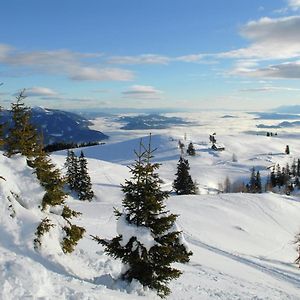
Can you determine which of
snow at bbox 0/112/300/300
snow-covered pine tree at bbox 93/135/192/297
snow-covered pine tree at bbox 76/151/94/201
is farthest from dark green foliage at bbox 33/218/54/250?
snow-covered pine tree at bbox 76/151/94/201

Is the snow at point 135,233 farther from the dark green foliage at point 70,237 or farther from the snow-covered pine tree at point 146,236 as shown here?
the dark green foliage at point 70,237

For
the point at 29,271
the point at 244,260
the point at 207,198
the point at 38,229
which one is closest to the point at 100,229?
the point at 244,260

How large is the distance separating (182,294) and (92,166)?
128 meters

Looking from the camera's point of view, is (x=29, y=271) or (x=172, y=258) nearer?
(x=29, y=271)

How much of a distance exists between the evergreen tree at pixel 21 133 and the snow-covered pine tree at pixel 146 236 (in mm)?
6304

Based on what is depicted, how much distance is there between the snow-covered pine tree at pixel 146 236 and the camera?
1912 cm

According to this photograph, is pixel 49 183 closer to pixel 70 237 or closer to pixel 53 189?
pixel 53 189

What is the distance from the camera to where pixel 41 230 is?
20.2 m

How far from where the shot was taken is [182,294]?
23.6 m

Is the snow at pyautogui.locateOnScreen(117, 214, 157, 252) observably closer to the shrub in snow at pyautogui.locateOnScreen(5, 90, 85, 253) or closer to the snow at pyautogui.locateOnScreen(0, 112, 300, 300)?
the snow at pyautogui.locateOnScreen(0, 112, 300, 300)

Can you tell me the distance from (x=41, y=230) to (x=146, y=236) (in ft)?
16.9

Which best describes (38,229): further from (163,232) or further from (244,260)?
(244,260)

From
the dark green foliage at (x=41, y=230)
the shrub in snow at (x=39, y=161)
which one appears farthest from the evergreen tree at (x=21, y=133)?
the dark green foliage at (x=41, y=230)

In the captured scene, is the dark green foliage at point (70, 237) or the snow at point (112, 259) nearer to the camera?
the snow at point (112, 259)
